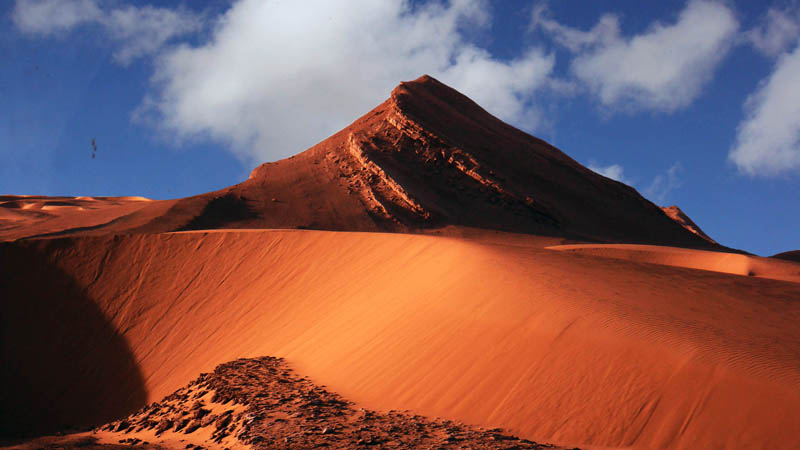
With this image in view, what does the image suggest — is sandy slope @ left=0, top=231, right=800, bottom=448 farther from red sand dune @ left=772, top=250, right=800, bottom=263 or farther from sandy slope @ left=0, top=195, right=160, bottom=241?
red sand dune @ left=772, top=250, right=800, bottom=263

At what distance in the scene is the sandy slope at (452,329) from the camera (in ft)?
24.3

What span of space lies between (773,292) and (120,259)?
18.2 meters

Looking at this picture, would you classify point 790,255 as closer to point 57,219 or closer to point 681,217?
point 681,217

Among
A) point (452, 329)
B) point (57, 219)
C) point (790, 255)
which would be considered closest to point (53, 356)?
point (452, 329)

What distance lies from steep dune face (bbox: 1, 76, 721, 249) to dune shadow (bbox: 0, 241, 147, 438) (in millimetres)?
10175

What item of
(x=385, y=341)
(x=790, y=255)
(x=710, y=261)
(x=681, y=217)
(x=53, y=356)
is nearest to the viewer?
(x=385, y=341)

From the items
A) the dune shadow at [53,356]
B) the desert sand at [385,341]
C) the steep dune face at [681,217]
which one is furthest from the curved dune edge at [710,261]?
the steep dune face at [681,217]

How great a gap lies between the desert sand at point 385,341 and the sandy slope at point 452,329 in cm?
4

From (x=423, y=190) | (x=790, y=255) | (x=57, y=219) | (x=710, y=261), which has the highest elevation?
(x=423, y=190)

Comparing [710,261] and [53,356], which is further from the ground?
[710,261]

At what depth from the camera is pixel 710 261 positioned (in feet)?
77.2

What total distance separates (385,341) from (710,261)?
17912 millimetres

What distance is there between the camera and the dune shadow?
1386cm

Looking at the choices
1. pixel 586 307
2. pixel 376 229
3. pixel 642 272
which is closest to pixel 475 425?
pixel 586 307
